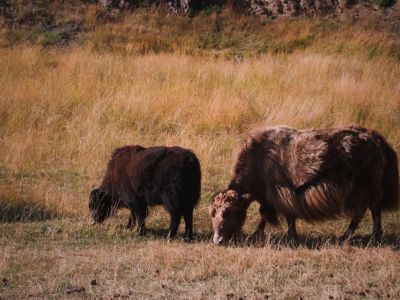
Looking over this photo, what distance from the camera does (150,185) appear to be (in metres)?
8.77

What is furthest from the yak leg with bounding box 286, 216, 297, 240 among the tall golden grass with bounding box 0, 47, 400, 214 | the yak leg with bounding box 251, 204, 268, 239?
the tall golden grass with bounding box 0, 47, 400, 214

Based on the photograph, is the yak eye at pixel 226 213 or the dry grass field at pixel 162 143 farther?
the yak eye at pixel 226 213

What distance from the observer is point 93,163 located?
12344 mm

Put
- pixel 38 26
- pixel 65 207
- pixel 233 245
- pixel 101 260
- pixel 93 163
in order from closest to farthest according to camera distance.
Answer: pixel 101 260, pixel 233 245, pixel 65 207, pixel 93 163, pixel 38 26

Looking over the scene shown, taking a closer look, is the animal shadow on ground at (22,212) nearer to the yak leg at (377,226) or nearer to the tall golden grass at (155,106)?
the tall golden grass at (155,106)

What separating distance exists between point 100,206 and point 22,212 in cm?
132

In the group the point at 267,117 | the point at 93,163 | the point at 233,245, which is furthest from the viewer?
the point at 267,117

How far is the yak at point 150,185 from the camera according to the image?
27.8 ft

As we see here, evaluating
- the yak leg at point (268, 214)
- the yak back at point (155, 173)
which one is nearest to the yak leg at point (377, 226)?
the yak leg at point (268, 214)

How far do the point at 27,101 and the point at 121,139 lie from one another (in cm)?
353

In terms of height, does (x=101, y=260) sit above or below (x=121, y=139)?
above

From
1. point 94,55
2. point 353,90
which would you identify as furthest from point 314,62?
point 94,55

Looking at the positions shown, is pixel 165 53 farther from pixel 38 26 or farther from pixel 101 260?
pixel 101 260

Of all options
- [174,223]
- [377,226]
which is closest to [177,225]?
[174,223]
